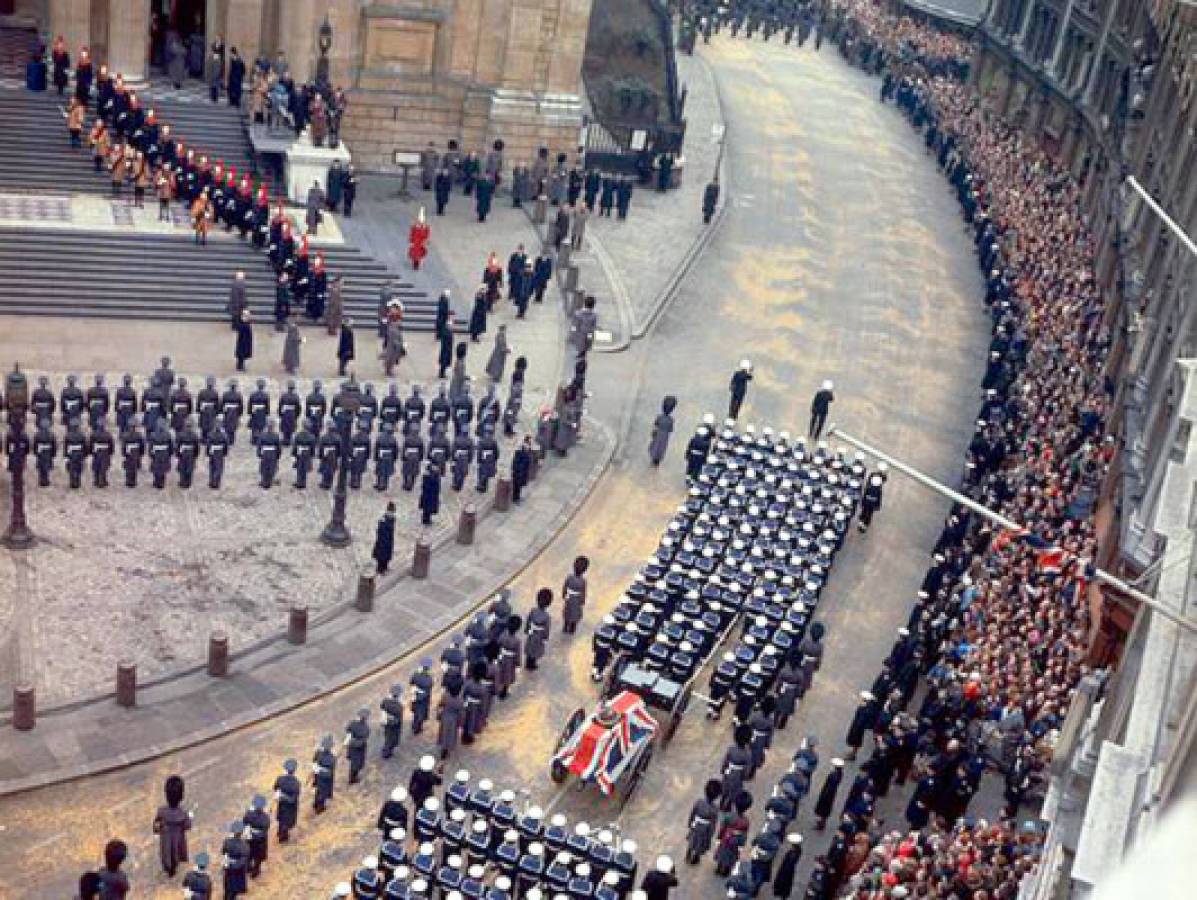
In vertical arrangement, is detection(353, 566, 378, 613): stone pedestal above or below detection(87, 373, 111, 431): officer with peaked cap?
below

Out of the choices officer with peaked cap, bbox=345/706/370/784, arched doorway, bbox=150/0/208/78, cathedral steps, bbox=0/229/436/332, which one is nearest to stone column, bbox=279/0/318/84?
arched doorway, bbox=150/0/208/78

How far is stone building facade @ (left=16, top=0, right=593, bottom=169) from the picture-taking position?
43.0 metres

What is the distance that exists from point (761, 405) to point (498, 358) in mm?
6054

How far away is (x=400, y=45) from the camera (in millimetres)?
44781

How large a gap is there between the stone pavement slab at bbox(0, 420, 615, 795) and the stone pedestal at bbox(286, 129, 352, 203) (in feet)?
41.3

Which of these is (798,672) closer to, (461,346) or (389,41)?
(461,346)

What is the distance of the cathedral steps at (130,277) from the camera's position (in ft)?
112

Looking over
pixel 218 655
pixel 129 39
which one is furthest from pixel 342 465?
pixel 129 39

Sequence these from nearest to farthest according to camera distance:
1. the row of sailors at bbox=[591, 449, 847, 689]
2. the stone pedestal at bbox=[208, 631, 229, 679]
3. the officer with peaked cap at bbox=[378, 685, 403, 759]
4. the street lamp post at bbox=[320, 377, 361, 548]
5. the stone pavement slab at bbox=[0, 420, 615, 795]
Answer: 1. the stone pavement slab at bbox=[0, 420, 615, 795]
2. the officer with peaked cap at bbox=[378, 685, 403, 759]
3. the stone pedestal at bbox=[208, 631, 229, 679]
4. the row of sailors at bbox=[591, 449, 847, 689]
5. the street lamp post at bbox=[320, 377, 361, 548]

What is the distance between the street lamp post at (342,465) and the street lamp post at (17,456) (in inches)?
187

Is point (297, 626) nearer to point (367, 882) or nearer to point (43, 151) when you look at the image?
point (367, 882)

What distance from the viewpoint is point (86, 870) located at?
2031cm

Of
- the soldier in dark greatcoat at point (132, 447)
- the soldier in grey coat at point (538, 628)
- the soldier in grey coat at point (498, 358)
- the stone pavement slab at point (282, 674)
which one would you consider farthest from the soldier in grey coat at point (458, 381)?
the soldier in grey coat at point (538, 628)

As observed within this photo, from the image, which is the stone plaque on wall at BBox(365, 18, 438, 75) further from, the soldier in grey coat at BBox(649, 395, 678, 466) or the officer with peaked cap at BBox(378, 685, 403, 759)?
the officer with peaked cap at BBox(378, 685, 403, 759)
